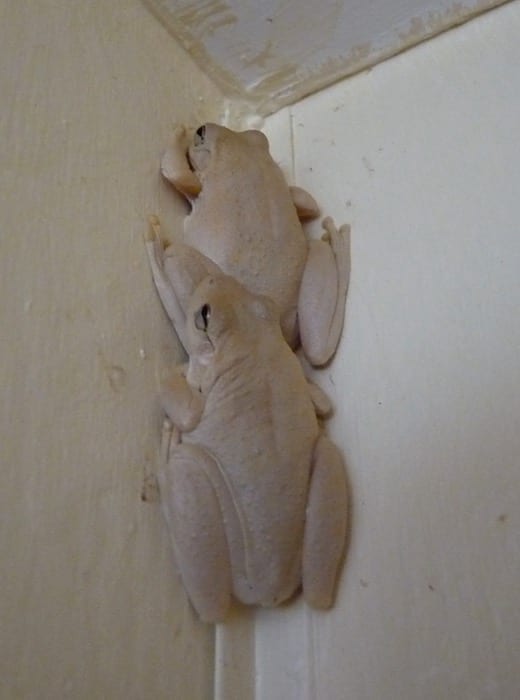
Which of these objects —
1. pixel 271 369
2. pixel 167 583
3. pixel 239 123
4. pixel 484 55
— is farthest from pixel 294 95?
pixel 167 583

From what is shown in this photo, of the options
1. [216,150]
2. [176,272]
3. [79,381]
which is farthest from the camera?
[216,150]

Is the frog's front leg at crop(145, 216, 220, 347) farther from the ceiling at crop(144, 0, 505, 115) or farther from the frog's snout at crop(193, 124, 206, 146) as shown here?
the ceiling at crop(144, 0, 505, 115)

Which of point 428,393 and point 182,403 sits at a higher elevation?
point 182,403

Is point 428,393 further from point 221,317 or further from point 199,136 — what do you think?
point 199,136

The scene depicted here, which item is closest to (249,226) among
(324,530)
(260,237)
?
(260,237)

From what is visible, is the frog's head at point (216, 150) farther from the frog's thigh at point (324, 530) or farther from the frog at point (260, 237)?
the frog's thigh at point (324, 530)
